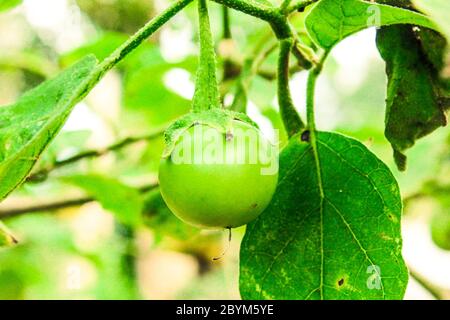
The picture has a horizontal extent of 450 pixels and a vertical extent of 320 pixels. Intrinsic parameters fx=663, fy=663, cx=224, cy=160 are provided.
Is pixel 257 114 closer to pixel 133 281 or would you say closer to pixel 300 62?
pixel 300 62

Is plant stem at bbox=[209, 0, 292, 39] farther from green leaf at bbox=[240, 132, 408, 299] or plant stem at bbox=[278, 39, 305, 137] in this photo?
green leaf at bbox=[240, 132, 408, 299]

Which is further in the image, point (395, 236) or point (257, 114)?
point (257, 114)

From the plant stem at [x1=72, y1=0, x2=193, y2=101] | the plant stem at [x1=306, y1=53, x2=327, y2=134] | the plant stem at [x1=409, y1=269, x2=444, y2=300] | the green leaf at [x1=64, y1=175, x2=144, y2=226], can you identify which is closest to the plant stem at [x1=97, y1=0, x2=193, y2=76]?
the plant stem at [x1=72, y1=0, x2=193, y2=101]

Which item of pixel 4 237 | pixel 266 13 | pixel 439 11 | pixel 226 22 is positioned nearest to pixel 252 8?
pixel 266 13

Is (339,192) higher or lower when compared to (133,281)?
higher

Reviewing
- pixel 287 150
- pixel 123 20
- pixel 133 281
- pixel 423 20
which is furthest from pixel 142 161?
pixel 123 20

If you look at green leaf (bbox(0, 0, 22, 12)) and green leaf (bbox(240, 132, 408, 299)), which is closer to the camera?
green leaf (bbox(240, 132, 408, 299))

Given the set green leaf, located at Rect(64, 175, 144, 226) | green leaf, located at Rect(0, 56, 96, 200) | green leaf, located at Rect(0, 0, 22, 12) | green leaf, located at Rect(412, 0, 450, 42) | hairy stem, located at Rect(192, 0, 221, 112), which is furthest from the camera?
green leaf, located at Rect(64, 175, 144, 226)
